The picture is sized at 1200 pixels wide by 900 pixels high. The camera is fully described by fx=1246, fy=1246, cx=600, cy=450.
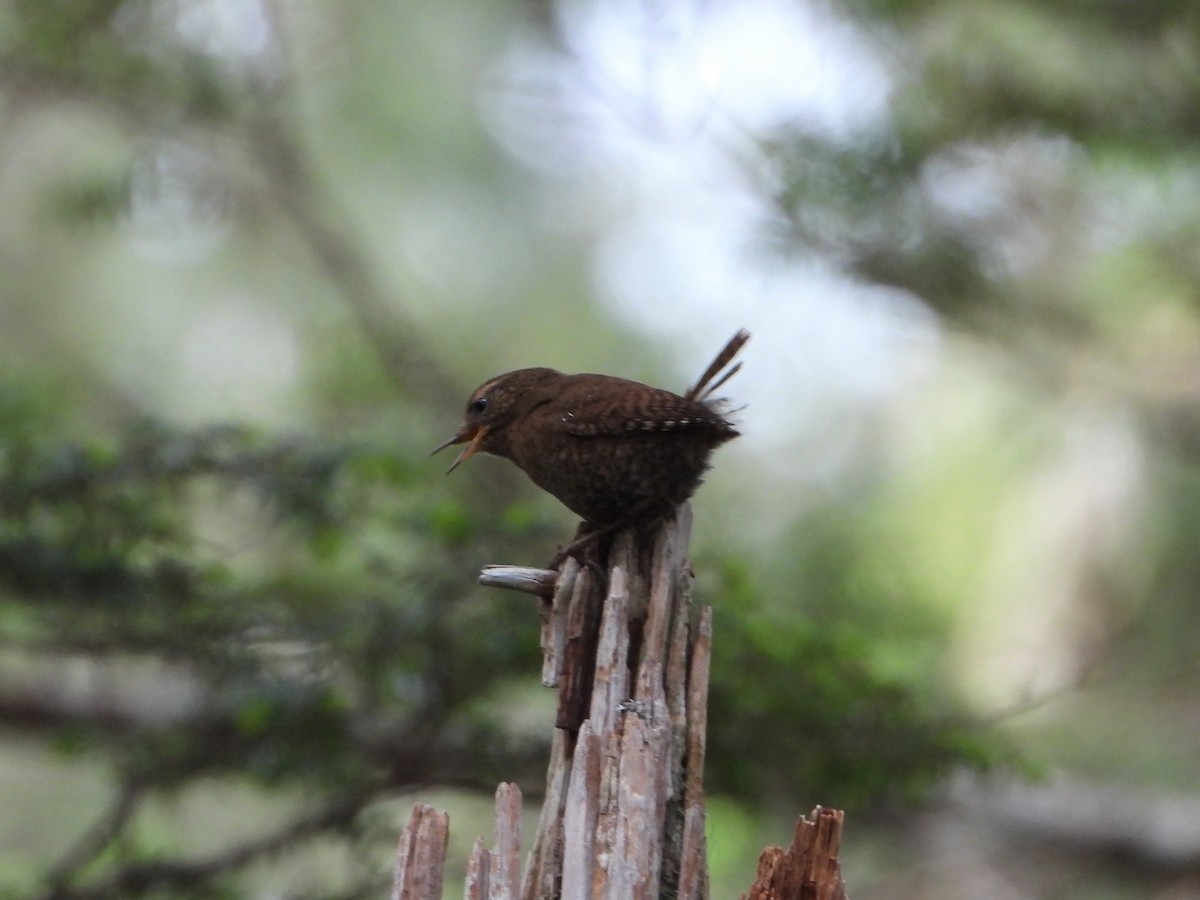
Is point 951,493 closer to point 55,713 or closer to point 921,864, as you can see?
point 921,864

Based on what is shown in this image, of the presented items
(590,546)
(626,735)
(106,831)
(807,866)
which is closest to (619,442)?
(590,546)

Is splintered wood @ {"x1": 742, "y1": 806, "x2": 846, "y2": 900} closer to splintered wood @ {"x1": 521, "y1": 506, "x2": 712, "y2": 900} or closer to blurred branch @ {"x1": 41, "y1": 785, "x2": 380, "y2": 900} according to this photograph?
splintered wood @ {"x1": 521, "y1": 506, "x2": 712, "y2": 900}

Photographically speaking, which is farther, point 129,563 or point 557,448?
point 129,563

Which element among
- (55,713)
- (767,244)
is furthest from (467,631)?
(55,713)

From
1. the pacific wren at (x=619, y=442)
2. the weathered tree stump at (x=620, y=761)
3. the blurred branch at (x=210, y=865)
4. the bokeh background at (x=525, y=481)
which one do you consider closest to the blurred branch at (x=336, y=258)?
the bokeh background at (x=525, y=481)

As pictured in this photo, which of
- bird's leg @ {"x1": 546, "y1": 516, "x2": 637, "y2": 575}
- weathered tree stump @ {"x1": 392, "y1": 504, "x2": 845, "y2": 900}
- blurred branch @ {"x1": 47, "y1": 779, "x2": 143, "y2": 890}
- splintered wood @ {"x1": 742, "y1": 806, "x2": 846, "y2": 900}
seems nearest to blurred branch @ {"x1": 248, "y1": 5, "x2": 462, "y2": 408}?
blurred branch @ {"x1": 47, "y1": 779, "x2": 143, "y2": 890}

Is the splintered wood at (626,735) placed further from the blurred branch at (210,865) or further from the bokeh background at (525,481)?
the blurred branch at (210,865)
